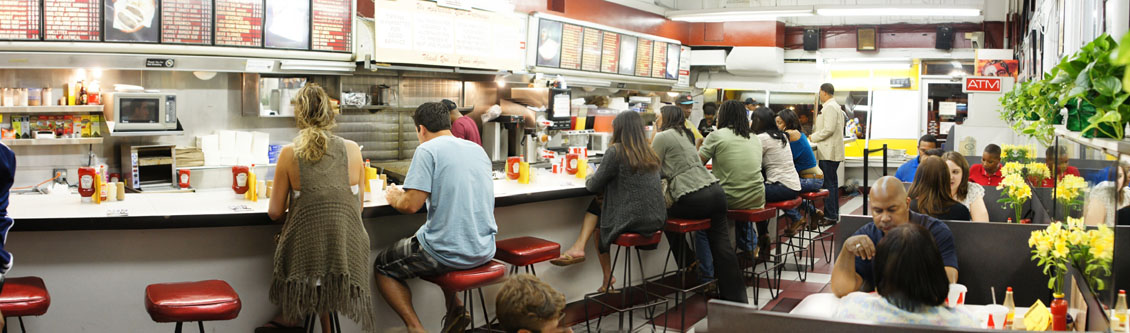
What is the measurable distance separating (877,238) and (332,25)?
4.34m

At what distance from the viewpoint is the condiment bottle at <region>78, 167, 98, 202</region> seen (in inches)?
161

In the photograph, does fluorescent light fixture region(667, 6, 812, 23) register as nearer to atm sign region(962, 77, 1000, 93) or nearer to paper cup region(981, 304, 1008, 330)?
atm sign region(962, 77, 1000, 93)

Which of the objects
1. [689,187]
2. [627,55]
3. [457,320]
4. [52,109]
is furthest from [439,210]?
[627,55]

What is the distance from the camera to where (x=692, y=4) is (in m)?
12.7

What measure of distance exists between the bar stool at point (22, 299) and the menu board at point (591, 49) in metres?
6.34

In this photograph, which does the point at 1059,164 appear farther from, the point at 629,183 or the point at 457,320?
the point at 457,320

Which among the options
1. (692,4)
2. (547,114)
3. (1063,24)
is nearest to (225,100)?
(547,114)

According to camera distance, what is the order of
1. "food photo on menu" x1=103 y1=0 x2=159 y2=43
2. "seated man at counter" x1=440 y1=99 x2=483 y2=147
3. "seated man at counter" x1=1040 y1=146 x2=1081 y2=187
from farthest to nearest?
"seated man at counter" x1=440 y1=99 x2=483 y2=147
"food photo on menu" x1=103 y1=0 x2=159 y2=43
"seated man at counter" x1=1040 y1=146 x2=1081 y2=187

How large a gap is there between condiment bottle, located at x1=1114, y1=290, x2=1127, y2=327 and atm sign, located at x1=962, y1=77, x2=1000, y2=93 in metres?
7.20

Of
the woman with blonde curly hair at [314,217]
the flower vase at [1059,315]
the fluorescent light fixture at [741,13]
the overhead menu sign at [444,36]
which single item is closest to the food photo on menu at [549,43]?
the overhead menu sign at [444,36]

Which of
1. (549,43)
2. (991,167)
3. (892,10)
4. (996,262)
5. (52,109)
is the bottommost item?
(996,262)

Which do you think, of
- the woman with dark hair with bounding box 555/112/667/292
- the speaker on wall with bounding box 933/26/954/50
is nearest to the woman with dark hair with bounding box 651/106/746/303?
the woman with dark hair with bounding box 555/112/667/292

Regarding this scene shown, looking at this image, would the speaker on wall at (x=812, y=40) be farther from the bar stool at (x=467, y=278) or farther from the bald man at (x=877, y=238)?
the bar stool at (x=467, y=278)

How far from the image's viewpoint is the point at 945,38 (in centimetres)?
1234
